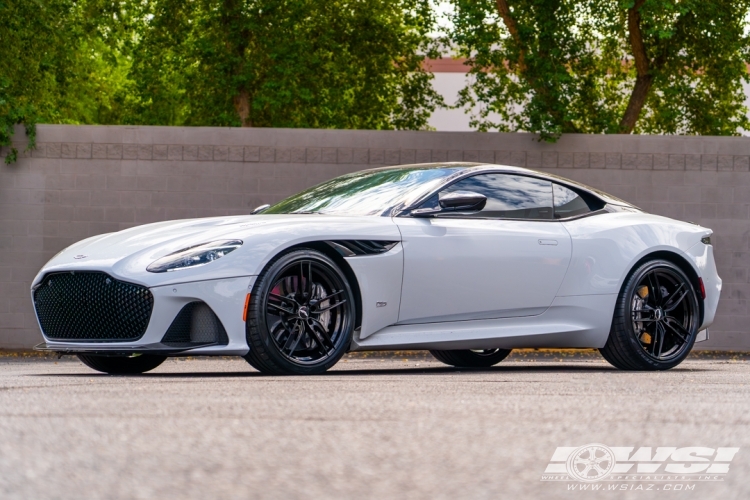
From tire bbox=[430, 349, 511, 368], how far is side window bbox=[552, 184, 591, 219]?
1.42 m

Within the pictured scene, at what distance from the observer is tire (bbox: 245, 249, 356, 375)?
6883 millimetres

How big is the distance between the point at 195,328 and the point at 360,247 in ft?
3.62

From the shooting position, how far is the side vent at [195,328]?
6836 millimetres

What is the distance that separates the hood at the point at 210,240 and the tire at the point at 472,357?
229 cm

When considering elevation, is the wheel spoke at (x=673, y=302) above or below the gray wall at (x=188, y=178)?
below

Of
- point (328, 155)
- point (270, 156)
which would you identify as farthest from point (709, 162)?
point (270, 156)

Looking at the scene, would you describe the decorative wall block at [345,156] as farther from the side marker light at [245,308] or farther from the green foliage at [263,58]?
the side marker light at [245,308]

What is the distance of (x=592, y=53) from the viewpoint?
717 inches

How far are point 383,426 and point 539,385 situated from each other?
2.29 meters

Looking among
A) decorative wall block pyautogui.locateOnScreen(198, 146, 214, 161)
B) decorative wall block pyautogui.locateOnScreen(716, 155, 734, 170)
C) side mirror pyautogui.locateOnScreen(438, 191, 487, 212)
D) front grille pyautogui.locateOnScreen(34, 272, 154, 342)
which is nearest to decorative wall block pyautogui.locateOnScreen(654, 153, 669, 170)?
decorative wall block pyautogui.locateOnScreen(716, 155, 734, 170)

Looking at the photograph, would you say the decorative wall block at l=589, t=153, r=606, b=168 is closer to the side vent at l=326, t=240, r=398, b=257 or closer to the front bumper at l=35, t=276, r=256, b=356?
the side vent at l=326, t=240, r=398, b=257

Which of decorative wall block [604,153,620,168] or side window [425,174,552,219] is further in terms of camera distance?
decorative wall block [604,153,620,168]

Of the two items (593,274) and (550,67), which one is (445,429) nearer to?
(593,274)

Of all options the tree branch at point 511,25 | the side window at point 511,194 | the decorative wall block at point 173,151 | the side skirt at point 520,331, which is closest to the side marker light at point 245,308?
the side skirt at point 520,331
